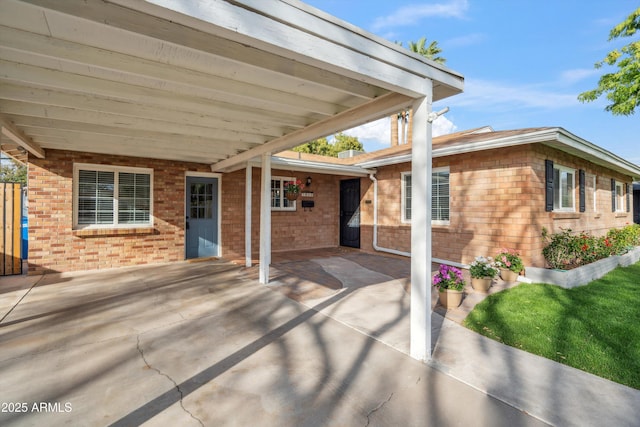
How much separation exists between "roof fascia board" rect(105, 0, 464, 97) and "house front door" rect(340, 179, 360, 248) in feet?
23.2

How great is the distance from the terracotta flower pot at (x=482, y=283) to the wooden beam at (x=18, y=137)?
6.69 meters

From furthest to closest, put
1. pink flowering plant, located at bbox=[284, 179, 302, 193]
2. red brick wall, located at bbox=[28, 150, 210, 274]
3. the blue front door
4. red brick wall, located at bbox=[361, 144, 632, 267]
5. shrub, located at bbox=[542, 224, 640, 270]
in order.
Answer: pink flowering plant, located at bbox=[284, 179, 302, 193] → the blue front door → red brick wall, located at bbox=[28, 150, 210, 274] → shrub, located at bbox=[542, 224, 640, 270] → red brick wall, located at bbox=[361, 144, 632, 267]

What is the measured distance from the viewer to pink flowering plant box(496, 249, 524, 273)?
5523 millimetres

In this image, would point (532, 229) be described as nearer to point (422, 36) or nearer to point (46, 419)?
point (46, 419)

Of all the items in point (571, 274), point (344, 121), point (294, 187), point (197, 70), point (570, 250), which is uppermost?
point (197, 70)

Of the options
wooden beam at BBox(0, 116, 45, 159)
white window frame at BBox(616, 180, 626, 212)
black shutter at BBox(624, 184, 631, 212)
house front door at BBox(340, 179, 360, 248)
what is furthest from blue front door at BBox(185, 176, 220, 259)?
black shutter at BBox(624, 184, 631, 212)

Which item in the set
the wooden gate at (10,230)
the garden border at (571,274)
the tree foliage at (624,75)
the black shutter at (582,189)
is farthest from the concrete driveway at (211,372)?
the tree foliage at (624,75)

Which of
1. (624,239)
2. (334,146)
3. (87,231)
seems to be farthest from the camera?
(334,146)

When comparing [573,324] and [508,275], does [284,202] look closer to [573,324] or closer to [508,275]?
[508,275]

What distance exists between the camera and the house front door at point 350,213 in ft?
32.4

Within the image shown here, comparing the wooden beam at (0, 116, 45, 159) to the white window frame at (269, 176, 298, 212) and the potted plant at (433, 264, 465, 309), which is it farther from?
the potted plant at (433, 264, 465, 309)

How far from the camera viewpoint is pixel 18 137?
4.45 meters

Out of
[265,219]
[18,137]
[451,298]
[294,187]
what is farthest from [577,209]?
[18,137]

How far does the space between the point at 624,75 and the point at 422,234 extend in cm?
1264
